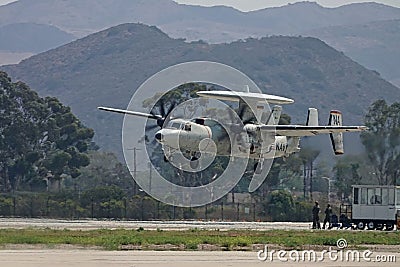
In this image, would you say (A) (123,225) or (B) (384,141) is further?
(B) (384,141)

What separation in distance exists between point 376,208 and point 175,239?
74.7 feet

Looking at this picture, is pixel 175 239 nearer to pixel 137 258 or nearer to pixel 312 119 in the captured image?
pixel 137 258

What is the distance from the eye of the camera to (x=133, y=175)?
107m

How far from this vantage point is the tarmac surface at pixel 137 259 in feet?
103

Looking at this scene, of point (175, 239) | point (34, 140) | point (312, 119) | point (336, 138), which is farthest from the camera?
point (34, 140)

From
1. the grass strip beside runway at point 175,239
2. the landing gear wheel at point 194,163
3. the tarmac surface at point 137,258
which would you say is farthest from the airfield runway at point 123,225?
the tarmac surface at point 137,258

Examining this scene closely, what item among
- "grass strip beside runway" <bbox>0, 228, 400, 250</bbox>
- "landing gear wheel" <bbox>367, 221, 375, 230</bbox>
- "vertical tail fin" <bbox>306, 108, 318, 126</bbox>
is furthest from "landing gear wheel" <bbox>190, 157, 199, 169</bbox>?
"grass strip beside runway" <bbox>0, 228, 400, 250</bbox>

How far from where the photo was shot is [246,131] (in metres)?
67.6

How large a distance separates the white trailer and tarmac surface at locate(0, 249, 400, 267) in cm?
2630

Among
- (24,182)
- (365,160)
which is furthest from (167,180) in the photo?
(365,160)

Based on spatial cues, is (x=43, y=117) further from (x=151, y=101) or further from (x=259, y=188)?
(x=259, y=188)

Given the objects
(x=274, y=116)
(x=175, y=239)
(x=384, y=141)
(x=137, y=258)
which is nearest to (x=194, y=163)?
(x=274, y=116)

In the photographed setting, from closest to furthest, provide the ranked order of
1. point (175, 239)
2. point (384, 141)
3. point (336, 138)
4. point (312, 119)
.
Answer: point (175, 239) < point (312, 119) < point (336, 138) < point (384, 141)

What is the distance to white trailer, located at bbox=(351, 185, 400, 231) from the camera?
62.1 meters
